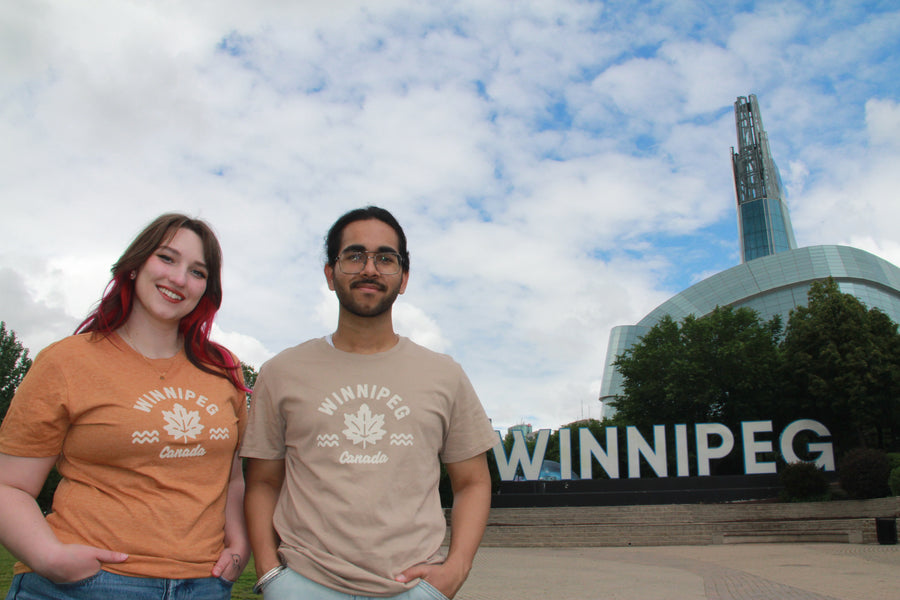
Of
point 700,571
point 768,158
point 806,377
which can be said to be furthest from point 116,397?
point 768,158

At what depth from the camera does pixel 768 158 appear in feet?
340

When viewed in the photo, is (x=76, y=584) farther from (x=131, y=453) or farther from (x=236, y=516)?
(x=236, y=516)

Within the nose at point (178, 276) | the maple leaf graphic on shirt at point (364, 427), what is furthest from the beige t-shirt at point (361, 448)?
the nose at point (178, 276)

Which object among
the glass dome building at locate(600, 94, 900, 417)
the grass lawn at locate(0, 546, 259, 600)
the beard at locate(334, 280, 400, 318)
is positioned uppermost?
the glass dome building at locate(600, 94, 900, 417)

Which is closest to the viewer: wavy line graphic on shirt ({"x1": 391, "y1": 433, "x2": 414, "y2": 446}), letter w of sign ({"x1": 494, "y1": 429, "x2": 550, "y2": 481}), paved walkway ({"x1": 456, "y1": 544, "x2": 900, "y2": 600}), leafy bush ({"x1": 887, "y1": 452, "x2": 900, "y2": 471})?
wavy line graphic on shirt ({"x1": 391, "y1": 433, "x2": 414, "y2": 446})

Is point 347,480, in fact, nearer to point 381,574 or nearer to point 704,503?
point 381,574

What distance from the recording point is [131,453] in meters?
2.11

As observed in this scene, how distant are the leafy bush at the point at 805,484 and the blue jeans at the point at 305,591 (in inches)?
930

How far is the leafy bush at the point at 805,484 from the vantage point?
21.9 meters

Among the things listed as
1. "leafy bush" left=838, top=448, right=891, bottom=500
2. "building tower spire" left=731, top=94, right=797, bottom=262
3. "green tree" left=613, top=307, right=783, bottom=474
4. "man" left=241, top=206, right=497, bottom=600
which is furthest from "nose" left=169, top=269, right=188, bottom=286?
"building tower spire" left=731, top=94, right=797, bottom=262

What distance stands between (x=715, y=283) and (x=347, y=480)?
65.1 meters

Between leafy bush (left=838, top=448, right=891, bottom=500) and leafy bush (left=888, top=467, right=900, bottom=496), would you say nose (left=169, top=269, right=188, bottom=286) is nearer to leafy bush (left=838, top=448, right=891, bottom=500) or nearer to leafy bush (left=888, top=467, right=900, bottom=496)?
leafy bush (left=888, top=467, right=900, bottom=496)

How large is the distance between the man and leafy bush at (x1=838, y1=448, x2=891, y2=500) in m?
23.3

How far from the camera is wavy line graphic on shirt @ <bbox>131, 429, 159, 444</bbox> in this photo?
2105mm
